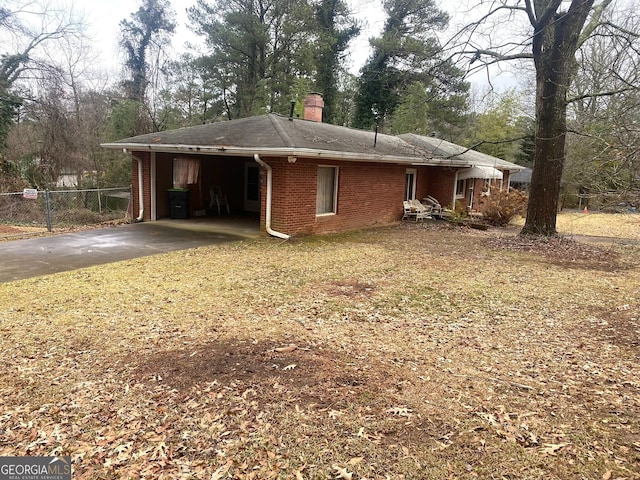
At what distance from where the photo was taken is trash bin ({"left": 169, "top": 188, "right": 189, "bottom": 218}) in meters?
13.9

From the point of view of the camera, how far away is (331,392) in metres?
3.75

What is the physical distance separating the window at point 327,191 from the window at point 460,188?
28.8ft

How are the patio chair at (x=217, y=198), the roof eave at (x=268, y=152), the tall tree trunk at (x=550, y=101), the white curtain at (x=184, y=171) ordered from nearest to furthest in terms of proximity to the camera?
1. the roof eave at (x=268, y=152)
2. the tall tree trunk at (x=550, y=101)
3. the white curtain at (x=184, y=171)
4. the patio chair at (x=217, y=198)

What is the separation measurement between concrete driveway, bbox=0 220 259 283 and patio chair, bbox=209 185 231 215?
2223 millimetres

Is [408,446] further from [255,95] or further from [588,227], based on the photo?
[255,95]

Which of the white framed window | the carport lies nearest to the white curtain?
the carport

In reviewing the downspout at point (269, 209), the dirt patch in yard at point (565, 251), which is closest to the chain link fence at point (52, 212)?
the downspout at point (269, 209)

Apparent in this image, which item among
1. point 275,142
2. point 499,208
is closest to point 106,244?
point 275,142

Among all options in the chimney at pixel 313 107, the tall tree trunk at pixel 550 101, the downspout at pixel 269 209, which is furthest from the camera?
the chimney at pixel 313 107

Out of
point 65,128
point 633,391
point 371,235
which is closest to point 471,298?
point 633,391

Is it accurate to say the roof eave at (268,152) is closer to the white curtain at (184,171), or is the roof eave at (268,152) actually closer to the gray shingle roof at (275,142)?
the gray shingle roof at (275,142)

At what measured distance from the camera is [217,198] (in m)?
15.8

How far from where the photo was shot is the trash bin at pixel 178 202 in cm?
1389

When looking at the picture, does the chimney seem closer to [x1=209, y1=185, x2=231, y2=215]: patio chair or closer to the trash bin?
[x1=209, y1=185, x2=231, y2=215]: patio chair
